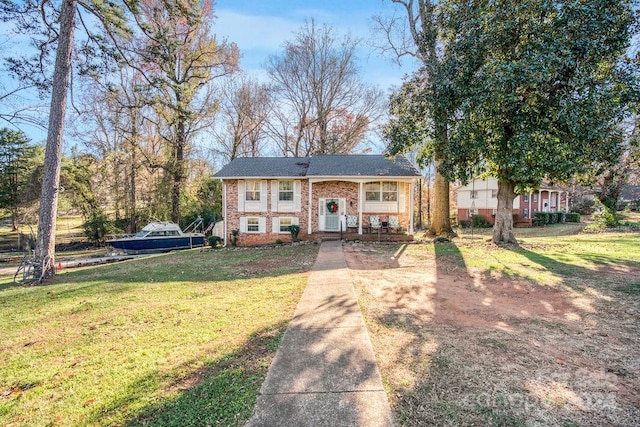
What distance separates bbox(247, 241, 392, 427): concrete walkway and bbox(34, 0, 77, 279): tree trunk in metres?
9.54

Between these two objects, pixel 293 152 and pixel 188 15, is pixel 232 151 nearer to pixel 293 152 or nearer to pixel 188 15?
pixel 293 152

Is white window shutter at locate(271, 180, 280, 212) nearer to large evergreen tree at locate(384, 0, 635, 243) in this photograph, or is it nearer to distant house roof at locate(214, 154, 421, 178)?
distant house roof at locate(214, 154, 421, 178)

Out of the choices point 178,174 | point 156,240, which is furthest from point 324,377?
point 178,174

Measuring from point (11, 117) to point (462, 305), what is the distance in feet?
49.0

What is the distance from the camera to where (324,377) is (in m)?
3.11

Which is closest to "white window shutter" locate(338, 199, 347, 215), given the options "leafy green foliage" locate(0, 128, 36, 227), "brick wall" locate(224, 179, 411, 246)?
"brick wall" locate(224, 179, 411, 246)

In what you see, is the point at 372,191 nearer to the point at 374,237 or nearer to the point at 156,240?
the point at 374,237

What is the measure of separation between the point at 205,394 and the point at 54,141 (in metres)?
10.8

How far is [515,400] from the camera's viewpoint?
116 inches

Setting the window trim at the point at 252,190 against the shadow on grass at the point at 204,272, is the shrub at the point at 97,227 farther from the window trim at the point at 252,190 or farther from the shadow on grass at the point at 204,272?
the shadow on grass at the point at 204,272

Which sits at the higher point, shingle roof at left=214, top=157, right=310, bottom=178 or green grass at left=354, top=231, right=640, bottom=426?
shingle roof at left=214, top=157, right=310, bottom=178

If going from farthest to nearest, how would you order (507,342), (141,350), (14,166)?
(14,166) < (507,342) < (141,350)

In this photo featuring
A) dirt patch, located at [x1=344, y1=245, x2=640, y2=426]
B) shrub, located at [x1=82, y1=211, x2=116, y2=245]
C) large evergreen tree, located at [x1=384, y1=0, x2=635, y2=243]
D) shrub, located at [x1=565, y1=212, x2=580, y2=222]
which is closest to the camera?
dirt patch, located at [x1=344, y1=245, x2=640, y2=426]

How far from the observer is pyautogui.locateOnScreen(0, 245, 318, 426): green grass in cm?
285
